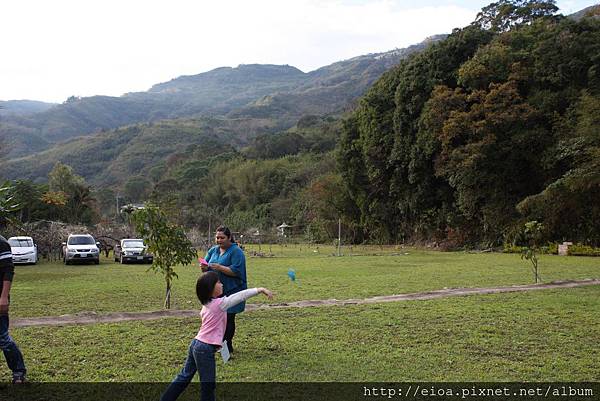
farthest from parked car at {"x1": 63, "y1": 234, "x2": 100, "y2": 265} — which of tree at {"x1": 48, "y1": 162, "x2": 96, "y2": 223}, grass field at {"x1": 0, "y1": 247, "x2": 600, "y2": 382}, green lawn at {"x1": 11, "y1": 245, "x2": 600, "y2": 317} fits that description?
tree at {"x1": 48, "y1": 162, "x2": 96, "y2": 223}

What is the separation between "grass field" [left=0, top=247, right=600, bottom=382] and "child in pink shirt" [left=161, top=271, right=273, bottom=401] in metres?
1.35

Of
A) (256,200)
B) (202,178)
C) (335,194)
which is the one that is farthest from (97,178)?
(335,194)

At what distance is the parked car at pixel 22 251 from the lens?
23584 millimetres

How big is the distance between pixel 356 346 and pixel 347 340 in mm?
413

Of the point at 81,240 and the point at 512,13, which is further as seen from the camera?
the point at 512,13

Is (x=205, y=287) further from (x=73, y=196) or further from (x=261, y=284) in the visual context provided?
(x=73, y=196)

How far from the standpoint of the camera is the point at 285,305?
11523mm

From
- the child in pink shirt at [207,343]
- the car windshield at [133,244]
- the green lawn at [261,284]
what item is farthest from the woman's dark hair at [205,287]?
the car windshield at [133,244]

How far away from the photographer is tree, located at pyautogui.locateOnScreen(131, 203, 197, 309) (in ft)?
34.9

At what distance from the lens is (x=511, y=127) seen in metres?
30.6

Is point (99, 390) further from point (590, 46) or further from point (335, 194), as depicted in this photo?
point (335, 194)

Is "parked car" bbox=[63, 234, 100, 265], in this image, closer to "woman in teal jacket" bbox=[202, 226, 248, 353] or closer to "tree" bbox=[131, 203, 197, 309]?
"tree" bbox=[131, 203, 197, 309]

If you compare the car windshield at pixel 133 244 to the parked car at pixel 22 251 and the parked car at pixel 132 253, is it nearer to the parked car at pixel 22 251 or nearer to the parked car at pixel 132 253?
the parked car at pixel 132 253

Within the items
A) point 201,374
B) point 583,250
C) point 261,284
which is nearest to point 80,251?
point 261,284
